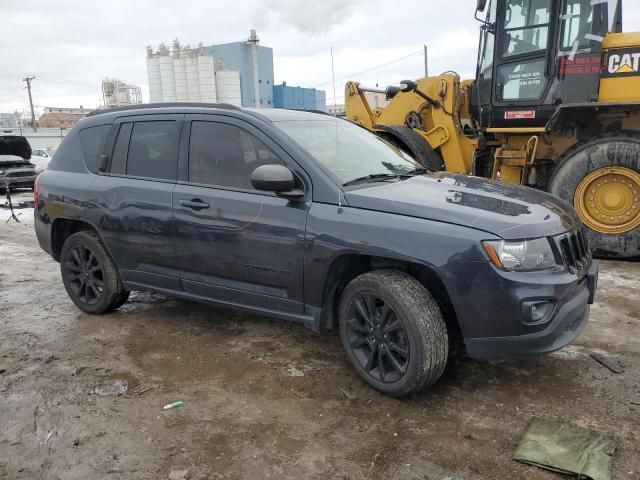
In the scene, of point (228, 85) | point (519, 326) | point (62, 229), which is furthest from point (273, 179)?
point (228, 85)

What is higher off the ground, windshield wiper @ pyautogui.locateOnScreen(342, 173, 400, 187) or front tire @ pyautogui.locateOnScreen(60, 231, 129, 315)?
windshield wiper @ pyautogui.locateOnScreen(342, 173, 400, 187)

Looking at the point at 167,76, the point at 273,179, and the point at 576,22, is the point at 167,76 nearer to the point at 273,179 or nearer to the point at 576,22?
the point at 576,22

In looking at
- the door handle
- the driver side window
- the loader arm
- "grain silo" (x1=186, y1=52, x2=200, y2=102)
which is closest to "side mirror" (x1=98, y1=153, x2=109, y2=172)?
the door handle

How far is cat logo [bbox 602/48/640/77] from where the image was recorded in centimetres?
614

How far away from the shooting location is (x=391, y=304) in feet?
10.5

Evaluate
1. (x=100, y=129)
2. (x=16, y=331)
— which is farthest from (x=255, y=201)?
(x=16, y=331)

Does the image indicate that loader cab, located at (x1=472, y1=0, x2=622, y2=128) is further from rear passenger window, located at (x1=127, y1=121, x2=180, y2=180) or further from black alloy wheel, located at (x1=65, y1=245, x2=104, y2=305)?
black alloy wheel, located at (x1=65, y1=245, x2=104, y2=305)

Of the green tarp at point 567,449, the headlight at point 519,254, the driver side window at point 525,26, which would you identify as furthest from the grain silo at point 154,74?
the green tarp at point 567,449

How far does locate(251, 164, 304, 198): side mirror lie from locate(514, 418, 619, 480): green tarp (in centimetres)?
196

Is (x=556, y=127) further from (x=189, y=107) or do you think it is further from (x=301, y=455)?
(x=301, y=455)

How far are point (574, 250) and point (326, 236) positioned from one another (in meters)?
1.52

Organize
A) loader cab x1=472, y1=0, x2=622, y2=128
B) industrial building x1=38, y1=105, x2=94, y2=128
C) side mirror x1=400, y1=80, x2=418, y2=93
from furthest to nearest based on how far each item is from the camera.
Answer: industrial building x1=38, y1=105, x2=94, y2=128
side mirror x1=400, y1=80, x2=418, y2=93
loader cab x1=472, y1=0, x2=622, y2=128

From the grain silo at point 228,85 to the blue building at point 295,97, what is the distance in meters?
5.11

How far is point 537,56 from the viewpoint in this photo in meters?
6.74
